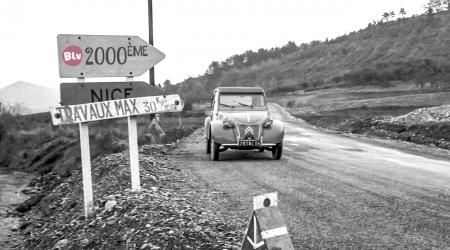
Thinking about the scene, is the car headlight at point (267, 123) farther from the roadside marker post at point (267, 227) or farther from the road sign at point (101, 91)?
the roadside marker post at point (267, 227)

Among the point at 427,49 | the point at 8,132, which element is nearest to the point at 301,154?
the point at 8,132

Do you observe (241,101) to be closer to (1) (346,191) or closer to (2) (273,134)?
(2) (273,134)

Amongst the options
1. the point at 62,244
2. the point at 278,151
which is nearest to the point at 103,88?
the point at 62,244

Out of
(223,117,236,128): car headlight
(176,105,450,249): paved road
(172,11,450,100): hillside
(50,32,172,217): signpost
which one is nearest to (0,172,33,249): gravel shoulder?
(50,32,172,217): signpost

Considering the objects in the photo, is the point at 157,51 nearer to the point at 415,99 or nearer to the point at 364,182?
the point at 364,182

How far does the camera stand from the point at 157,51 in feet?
23.9

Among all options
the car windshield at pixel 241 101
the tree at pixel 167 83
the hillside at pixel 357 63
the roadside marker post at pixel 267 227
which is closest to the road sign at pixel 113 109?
the roadside marker post at pixel 267 227

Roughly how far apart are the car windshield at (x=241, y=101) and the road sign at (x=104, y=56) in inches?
250

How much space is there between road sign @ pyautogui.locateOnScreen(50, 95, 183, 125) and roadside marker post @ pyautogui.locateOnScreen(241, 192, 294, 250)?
359 cm

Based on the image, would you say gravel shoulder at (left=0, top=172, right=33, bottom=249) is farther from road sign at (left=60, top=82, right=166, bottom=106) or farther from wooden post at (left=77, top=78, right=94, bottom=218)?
road sign at (left=60, top=82, right=166, bottom=106)

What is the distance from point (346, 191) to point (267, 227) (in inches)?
197

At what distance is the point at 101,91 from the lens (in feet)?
22.6

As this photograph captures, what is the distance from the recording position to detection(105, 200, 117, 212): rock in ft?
24.2

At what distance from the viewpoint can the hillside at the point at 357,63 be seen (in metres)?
71.6
